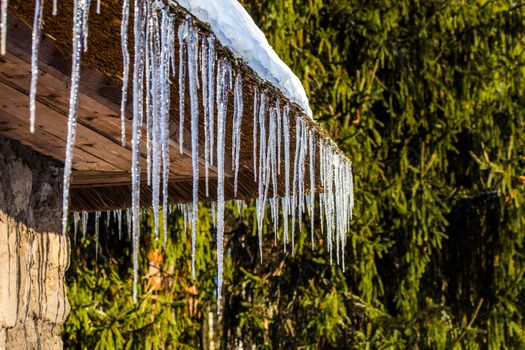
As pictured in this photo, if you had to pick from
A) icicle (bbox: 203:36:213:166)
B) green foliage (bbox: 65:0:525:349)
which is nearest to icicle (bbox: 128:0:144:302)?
icicle (bbox: 203:36:213:166)

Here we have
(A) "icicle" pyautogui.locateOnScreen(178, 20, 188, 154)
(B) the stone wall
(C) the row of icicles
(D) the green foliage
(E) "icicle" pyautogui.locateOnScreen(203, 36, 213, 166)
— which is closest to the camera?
(C) the row of icicles

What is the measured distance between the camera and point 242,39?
2008mm

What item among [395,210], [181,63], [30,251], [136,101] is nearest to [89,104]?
[136,101]

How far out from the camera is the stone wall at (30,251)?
2324mm

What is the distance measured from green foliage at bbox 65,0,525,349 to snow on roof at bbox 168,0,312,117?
395 cm

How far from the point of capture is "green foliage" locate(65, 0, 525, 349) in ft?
20.9

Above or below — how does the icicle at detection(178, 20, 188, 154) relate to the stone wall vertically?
above

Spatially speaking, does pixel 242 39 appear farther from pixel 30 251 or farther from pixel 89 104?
pixel 30 251

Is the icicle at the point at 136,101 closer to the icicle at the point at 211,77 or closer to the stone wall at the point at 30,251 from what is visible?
the icicle at the point at 211,77

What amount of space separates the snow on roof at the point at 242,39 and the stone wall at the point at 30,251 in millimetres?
728

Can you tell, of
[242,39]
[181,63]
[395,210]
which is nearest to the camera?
[181,63]

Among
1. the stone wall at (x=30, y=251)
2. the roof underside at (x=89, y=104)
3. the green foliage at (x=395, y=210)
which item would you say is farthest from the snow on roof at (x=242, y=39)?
the green foliage at (x=395, y=210)

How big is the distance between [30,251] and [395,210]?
456cm

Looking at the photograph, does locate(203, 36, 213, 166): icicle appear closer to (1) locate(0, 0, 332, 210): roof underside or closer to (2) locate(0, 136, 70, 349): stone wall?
(1) locate(0, 0, 332, 210): roof underside
